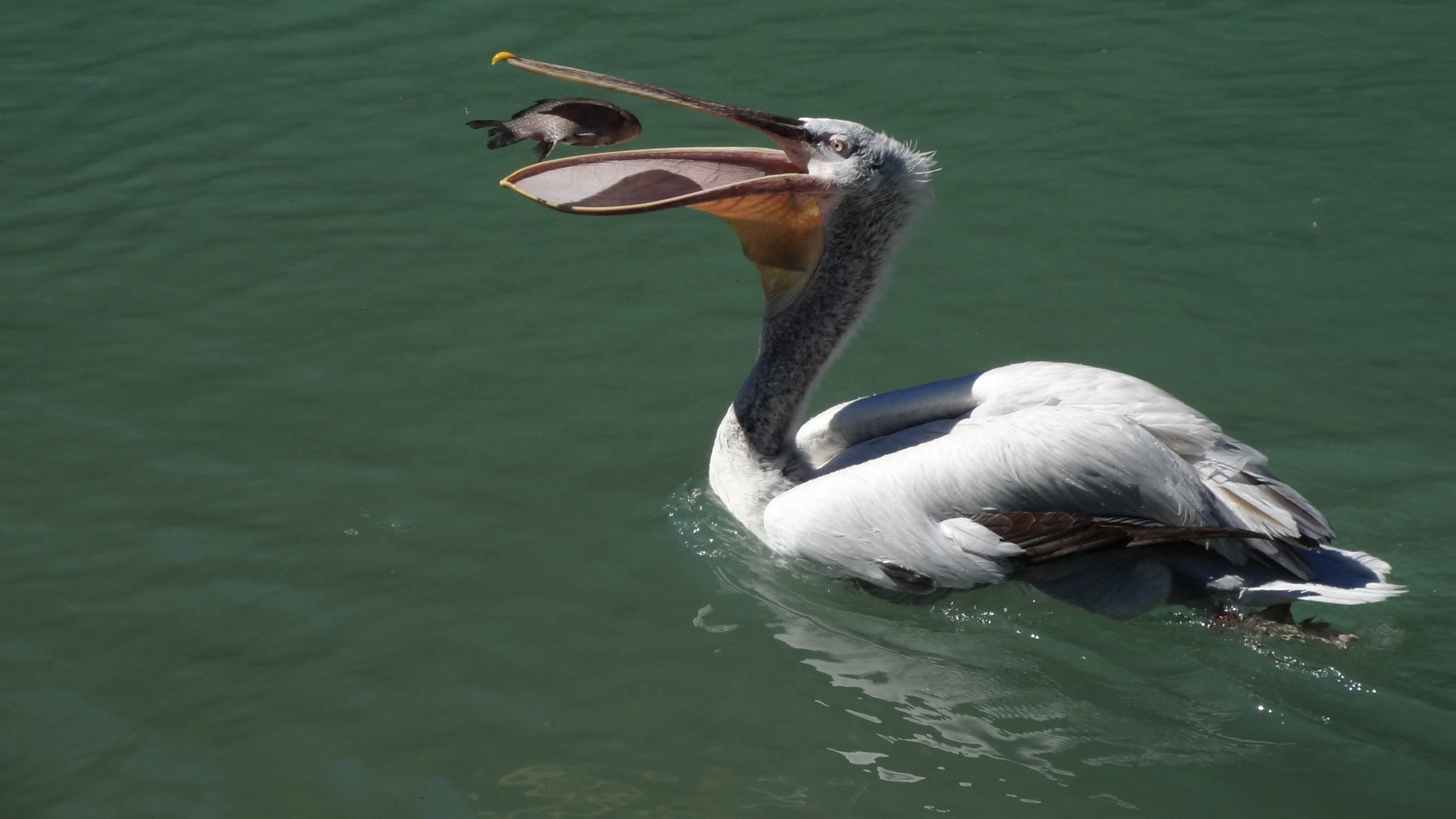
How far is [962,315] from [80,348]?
3286mm

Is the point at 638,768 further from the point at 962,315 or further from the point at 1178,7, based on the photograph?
the point at 1178,7

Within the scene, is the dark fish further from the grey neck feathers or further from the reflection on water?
the reflection on water

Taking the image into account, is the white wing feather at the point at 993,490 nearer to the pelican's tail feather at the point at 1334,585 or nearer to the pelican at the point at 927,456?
the pelican at the point at 927,456

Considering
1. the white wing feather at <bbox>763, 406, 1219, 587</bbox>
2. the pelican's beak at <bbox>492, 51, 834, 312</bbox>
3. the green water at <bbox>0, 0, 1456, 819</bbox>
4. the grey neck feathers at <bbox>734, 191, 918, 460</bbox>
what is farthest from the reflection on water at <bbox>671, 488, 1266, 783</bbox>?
the pelican's beak at <bbox>492, 51, 834, 312</bbox>

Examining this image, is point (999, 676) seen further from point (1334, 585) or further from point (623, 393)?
point (623, 393)

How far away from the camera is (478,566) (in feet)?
12.3

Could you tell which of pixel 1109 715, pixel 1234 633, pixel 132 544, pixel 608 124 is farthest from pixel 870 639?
pixel 132 544

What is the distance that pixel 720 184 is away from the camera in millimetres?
3801

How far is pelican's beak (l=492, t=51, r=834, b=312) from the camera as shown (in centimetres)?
348

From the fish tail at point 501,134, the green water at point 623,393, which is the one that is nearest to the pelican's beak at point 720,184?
the fish tail at point 501,134

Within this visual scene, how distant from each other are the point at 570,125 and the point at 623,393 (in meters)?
1.16

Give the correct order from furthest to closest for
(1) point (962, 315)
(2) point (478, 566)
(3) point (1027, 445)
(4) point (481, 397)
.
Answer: (1) point (962, 315) < (4) point (481, 397) < (2) point (478, 566) < (3) point (1027, 445)

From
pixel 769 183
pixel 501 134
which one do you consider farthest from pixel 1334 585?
pixel 501 134

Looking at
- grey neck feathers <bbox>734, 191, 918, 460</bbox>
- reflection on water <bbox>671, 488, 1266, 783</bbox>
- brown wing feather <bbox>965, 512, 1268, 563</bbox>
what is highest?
grey neck feathers <bbox>734, 191, 918, 460</bbox>
